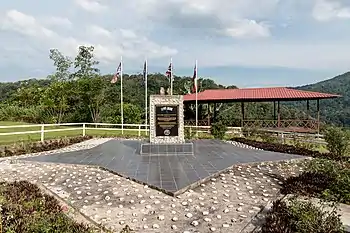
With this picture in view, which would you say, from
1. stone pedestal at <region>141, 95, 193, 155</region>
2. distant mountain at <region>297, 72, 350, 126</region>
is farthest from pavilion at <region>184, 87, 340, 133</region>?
distant mountain at <region>297, 72, 350, 126</region>

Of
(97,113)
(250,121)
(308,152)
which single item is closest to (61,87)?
(97,113)

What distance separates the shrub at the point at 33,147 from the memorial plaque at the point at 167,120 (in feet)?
14.3

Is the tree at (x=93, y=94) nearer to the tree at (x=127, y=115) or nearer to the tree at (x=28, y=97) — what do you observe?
the tree at (x=127, y=115)

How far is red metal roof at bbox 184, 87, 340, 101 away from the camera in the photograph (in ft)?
66.9

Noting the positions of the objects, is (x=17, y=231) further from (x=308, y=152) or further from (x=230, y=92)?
(x=230, y=92)

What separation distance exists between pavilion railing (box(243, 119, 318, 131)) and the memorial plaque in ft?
37.5

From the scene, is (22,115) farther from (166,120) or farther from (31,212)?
(31,212)

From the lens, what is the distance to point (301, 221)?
377 cm

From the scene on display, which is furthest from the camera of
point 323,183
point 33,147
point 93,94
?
point 93,94

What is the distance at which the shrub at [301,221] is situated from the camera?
364cm

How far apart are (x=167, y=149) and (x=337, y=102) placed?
1730 inches

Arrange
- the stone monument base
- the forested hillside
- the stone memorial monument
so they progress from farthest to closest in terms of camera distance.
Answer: the forested hillside
the stone memorial monument
the stone monument base

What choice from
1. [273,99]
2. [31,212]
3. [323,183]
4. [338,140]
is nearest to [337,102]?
[273,99]

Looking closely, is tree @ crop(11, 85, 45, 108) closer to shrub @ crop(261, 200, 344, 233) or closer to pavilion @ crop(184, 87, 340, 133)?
pavilion @ crop(184, 87, 340, 133)
